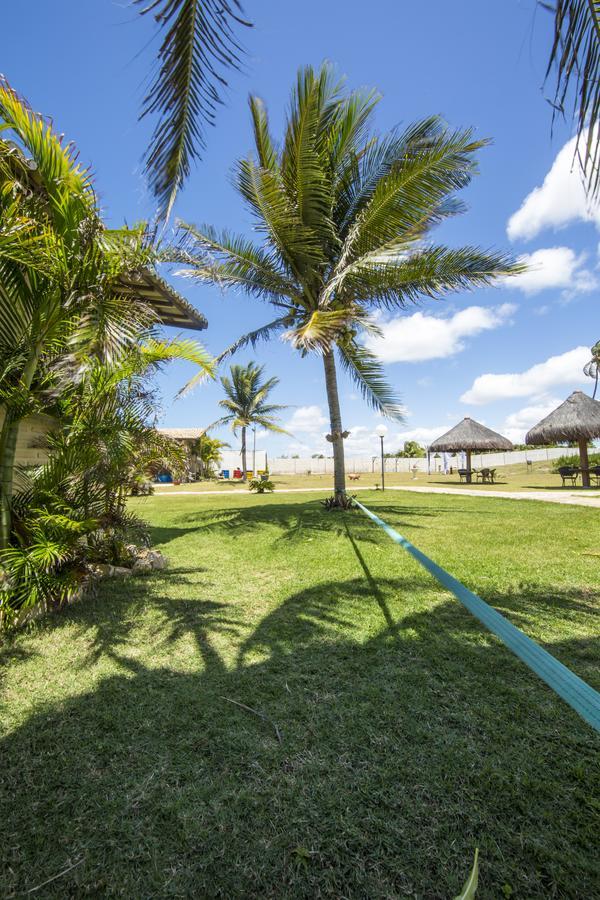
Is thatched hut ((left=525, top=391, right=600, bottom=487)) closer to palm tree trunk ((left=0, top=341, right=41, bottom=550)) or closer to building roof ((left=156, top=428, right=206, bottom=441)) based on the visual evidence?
palm tree trunk ((left=0, top=341, right=41, bottom=550))

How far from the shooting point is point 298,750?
6.36ft

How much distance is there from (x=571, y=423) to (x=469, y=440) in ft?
21.1

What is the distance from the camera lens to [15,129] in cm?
326

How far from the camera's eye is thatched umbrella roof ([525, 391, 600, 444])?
59.9 ft

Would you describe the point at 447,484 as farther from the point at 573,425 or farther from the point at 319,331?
the point at 319,331

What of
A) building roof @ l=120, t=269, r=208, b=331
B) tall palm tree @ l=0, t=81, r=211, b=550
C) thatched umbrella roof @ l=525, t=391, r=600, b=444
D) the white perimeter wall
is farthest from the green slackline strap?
the white perimeter wall

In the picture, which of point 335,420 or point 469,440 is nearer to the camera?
point 335,420

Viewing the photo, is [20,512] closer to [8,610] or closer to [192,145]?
[8,610]

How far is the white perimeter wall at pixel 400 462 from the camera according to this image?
4228cm

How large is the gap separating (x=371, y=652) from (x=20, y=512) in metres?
3.22

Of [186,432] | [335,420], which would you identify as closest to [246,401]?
[186,432]

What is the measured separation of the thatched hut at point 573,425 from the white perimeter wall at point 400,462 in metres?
21.9

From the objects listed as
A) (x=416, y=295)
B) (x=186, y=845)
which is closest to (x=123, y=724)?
(x=186, y=845)

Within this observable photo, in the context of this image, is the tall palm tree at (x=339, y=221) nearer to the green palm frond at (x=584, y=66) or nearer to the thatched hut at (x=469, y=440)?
the green palm frond at (x=584, y=66)
